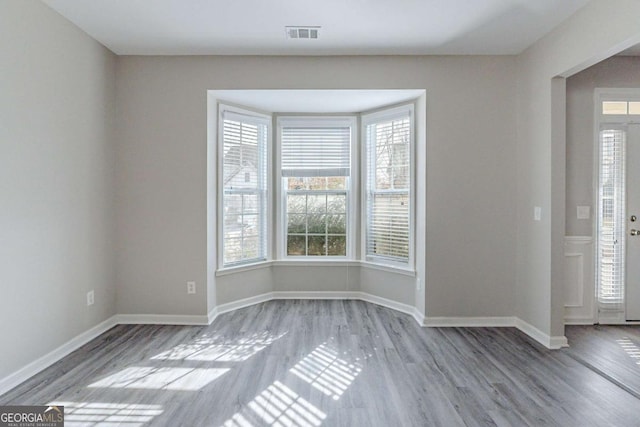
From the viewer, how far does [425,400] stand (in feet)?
7.84

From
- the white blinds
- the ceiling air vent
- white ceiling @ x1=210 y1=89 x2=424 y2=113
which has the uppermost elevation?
the ceiling air vent

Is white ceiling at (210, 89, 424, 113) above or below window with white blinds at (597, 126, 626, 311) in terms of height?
above

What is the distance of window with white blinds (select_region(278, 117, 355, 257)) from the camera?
4742 millimetres

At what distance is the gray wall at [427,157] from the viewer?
3.80 metres

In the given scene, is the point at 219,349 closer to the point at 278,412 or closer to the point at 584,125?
the point at 278,412

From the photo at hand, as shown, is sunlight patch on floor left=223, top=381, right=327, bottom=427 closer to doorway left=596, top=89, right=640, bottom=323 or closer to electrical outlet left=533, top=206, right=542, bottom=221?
electrical outlet left=533, top=206, right=542, bottom=221

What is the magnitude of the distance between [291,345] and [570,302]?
9.53 feet

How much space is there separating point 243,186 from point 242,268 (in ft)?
3.19

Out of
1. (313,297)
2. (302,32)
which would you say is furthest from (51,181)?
(313,297)

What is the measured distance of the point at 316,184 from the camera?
4773mm

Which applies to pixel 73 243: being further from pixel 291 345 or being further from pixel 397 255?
pixel 397 255

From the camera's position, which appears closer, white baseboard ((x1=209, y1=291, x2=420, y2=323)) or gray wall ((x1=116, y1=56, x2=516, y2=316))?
gray wall ((x1=116, y1=56, x2=516, y2=316))

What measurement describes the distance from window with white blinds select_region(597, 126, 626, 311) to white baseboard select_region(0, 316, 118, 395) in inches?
198

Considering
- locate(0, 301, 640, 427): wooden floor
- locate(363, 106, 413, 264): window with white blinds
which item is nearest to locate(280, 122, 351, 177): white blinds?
locate(363, 106, 413, 264): window with white blinds
